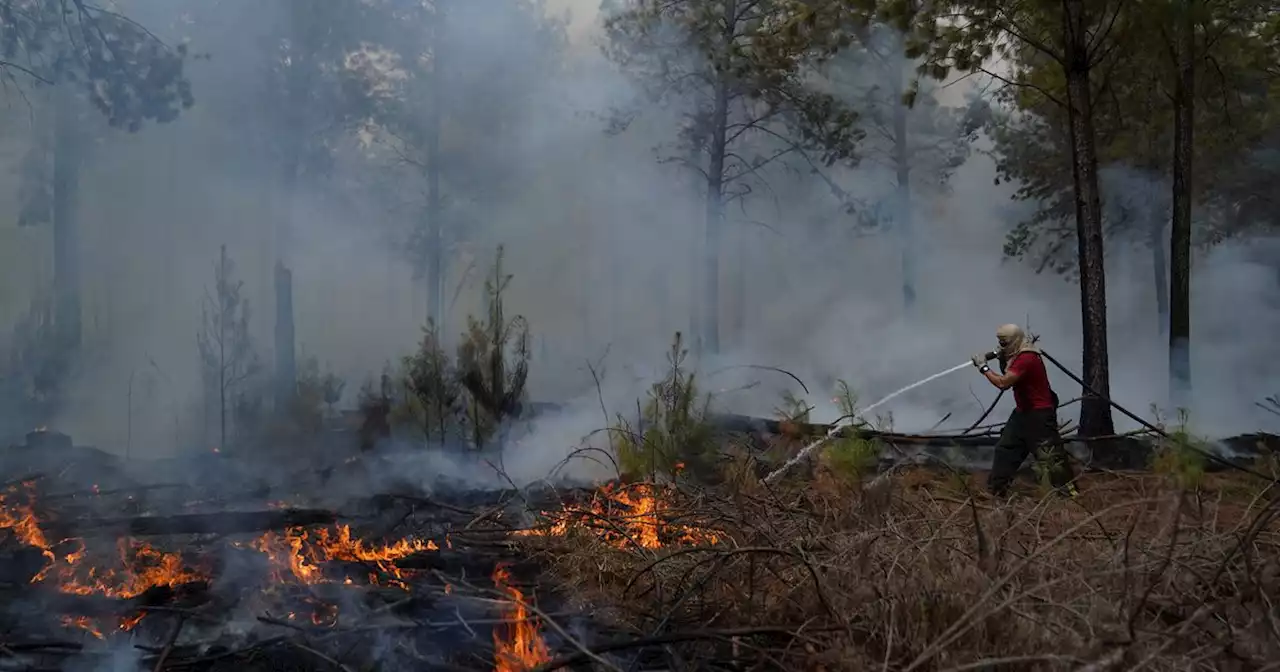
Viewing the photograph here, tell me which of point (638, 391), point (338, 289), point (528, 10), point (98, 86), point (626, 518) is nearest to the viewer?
point (626, 518)

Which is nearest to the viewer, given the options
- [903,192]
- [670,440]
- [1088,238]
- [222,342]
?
[670,440]

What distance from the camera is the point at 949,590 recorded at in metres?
2.51

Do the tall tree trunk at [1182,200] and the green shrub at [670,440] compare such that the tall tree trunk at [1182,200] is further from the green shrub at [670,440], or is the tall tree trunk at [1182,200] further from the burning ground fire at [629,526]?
the burning ground fire at [629,526]

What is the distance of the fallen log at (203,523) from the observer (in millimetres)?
5039

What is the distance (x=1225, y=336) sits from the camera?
13.7 m

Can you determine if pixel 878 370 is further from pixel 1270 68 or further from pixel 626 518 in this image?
pixel 626 518

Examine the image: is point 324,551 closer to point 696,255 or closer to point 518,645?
point 518,645

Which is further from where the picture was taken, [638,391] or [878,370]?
[878,370]

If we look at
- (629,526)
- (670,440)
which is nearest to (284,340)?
(670,440)

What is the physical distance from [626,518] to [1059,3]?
19.0ft

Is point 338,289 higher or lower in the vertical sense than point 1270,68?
lower

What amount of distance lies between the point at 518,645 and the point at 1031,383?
4297mm

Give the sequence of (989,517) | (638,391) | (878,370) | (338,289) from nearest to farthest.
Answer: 1. (989,517)
2. (638,391)
3. (338,289)
4. (878,370)

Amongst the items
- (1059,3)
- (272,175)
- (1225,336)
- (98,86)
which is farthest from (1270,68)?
(98,86)
